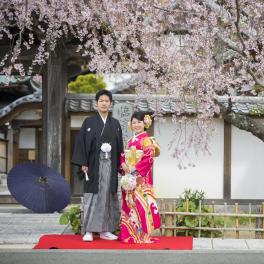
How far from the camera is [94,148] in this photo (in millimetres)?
7820

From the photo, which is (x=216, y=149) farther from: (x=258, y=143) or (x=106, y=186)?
(x=106, y=186)

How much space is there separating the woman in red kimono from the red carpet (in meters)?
0.20

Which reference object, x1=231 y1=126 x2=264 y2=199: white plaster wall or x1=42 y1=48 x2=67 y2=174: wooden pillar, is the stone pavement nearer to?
x1=42 y1=48 x2=67 y2=174: wooden pillar

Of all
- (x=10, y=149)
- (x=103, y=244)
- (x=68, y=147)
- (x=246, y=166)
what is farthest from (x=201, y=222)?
(x=10, y=149)

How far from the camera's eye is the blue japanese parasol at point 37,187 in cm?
928

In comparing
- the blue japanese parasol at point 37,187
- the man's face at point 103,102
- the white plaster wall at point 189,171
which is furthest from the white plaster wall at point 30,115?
the man's face at point 103,102

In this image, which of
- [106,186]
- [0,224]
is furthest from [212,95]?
[0,224]

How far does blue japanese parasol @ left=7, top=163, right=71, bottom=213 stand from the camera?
30.5 ft

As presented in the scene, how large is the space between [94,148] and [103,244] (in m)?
1.19

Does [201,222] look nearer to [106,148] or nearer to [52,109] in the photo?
[106,148]

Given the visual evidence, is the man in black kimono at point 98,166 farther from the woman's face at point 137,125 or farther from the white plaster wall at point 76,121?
the white plaster wall at point 76,121

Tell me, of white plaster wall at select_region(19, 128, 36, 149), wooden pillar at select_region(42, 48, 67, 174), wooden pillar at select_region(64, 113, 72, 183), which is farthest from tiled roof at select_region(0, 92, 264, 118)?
white plaster wall at select_region(19, 128, 36, 149)

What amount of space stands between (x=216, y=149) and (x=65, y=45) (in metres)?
4.54

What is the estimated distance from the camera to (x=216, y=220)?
27.4ft
